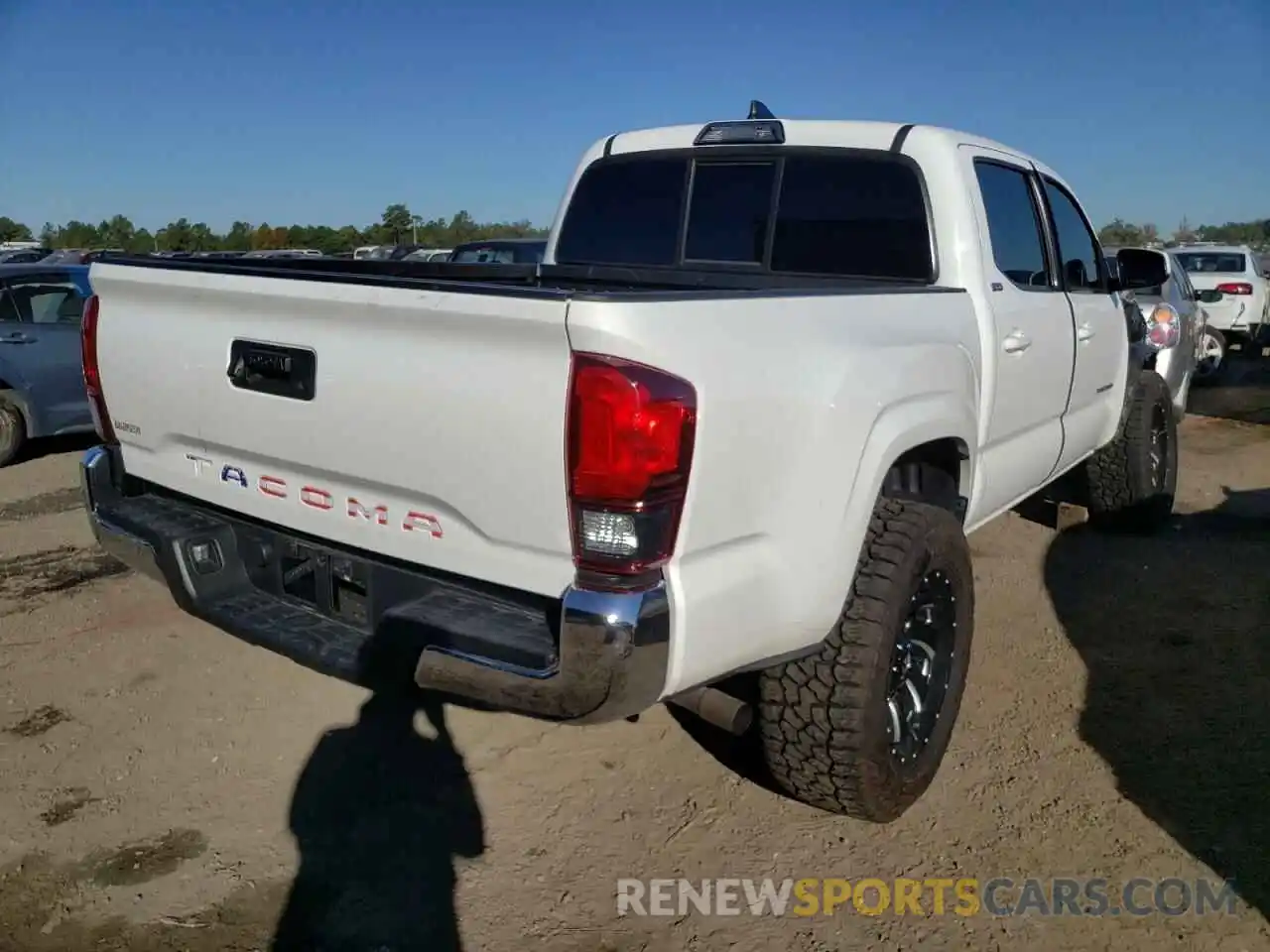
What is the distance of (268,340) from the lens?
9.06 feet

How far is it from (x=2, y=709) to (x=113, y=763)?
73 centimetres

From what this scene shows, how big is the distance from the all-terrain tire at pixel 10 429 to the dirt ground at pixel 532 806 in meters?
4.29

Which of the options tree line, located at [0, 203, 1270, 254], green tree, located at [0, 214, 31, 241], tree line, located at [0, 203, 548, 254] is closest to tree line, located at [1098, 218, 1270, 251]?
tree line, located at [0, 203, 1270, 254]

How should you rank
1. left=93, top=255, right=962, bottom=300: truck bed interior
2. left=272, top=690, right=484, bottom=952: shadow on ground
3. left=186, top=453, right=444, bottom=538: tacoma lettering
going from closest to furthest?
1. left=186, top=453, right=444, bottom=538: tacoma lettering
2. left=272, top=690, right=484, bottom=952: shadow on ground
3. left=93, top=255, right=962, bottom=300: truck bed interior

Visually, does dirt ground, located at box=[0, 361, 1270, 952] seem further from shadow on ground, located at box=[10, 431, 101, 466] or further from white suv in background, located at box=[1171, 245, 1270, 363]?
white suv in background, located at box=[1171, 245, 1270, 363]

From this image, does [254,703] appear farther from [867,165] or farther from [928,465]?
[867,165]

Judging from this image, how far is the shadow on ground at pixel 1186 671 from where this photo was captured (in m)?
3.15

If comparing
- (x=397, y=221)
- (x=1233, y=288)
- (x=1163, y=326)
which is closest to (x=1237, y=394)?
(x=1233, y=288)

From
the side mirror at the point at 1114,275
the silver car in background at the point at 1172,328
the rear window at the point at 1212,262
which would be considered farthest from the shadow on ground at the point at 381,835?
the rear window at the point at 1212,262

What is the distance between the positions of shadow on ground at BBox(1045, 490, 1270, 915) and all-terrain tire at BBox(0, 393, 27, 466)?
770cm

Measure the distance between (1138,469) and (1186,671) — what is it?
179 cm

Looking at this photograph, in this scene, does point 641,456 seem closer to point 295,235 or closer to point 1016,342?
point 1016,342

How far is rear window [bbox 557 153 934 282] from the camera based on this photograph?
3.83 metres

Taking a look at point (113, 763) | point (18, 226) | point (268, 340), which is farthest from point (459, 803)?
point (18, 226)
